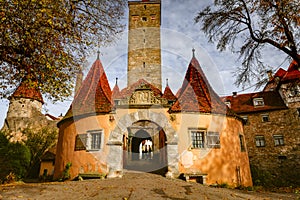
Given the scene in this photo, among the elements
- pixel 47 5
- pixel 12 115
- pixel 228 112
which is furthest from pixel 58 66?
pixel 12 115

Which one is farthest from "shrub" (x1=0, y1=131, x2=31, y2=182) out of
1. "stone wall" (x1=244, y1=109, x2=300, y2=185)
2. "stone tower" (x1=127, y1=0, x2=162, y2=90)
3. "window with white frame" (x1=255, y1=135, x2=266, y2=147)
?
"window with white frame" (x1=255, y1=135, x2=266, y2=147)

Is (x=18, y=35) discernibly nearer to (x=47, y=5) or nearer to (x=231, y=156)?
(x=47, y=5)

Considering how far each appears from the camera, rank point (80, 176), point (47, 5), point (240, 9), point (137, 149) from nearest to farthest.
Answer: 1. point (47, 5)
2. point (240, 9)
3. point (80, 176)
4. point (137, 149)

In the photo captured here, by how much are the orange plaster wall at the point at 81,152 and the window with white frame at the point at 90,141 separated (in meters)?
0.20

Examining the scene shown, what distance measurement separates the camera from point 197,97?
41.8 ft

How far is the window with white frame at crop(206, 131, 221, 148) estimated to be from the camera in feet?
37.6

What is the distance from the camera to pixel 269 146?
22531 millimetres

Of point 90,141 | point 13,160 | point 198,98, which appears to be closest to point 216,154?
point 198,98

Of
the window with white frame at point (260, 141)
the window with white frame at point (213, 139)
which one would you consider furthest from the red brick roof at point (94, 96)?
the window with white frame at point (260, 141)

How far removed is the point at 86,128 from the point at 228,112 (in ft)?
27.1

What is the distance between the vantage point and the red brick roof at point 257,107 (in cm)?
2372

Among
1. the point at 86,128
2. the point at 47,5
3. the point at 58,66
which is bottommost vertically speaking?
the point at 86,128

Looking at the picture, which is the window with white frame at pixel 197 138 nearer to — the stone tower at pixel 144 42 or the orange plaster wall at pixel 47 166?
the stone tower at pixel 144 42

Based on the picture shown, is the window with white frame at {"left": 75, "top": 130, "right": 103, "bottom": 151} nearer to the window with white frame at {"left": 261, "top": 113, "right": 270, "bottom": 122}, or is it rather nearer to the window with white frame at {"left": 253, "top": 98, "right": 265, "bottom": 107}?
the window with white frame at {"left": 261, "top": 113, "right": 270, "bottom": 122}
